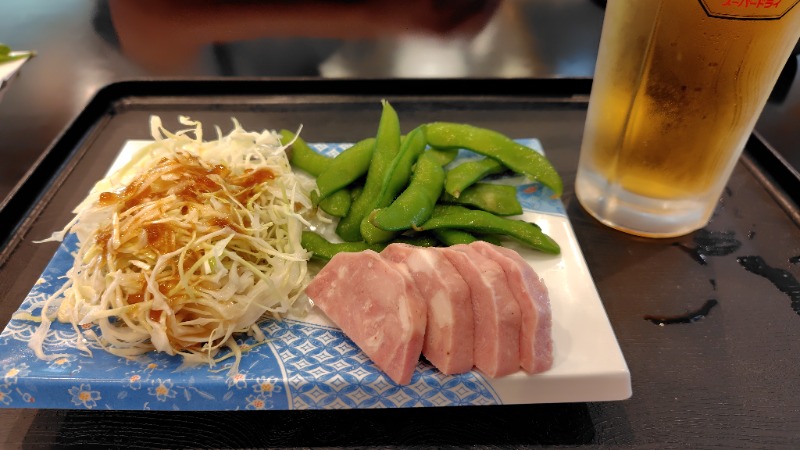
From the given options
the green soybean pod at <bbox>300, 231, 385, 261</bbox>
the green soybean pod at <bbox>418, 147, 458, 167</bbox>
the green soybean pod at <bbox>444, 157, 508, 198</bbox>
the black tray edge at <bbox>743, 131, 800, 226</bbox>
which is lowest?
the black tray edge at <bbox>743, 131, 800, 226</bbox>

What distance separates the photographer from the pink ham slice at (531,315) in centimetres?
137

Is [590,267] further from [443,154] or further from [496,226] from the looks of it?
[443,154]

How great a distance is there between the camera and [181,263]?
60.2 inches

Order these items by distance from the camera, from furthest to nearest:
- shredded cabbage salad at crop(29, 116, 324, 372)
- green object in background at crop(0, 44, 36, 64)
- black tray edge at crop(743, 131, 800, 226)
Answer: green object in background at crop(0, 44, 36, 64) < black tray edge at crop(743, 131, 800, 226) < shredded cabbage salad at crop(29, 116, 324, 372)

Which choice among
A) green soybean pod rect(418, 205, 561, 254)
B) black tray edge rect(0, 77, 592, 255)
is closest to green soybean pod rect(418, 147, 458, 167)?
green soybean pod rect(418, 205, 561, 254)

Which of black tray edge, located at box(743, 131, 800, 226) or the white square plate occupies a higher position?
the white square plate

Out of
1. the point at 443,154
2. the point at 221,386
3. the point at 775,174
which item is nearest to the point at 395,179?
the point at 443,154

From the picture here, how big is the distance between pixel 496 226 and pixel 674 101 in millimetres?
710

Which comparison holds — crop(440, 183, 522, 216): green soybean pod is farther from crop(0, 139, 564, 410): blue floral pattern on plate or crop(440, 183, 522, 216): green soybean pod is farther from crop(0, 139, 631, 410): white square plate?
crop(0, 139, 564, 410): blue floral pattern on plate

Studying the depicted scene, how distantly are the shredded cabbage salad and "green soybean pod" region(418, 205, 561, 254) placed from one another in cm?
49

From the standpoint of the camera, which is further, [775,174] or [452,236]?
[775,174]

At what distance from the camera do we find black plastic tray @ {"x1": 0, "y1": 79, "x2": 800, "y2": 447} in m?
1.45

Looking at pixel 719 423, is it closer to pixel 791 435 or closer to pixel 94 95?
pixel 791 435

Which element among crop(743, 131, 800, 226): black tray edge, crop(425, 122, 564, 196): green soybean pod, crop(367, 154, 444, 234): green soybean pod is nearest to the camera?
crop(367, 154, 444, 234): green soybean pod
